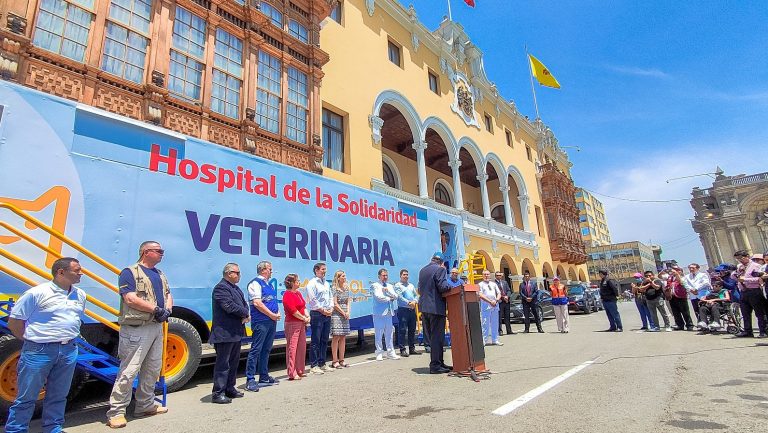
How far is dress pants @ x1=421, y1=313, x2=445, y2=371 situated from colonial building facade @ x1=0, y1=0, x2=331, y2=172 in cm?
641

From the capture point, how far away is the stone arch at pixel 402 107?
51.1 feet

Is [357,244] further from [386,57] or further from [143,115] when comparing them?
[386,57]

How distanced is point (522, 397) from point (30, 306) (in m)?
4.67

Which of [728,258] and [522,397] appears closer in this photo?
[522,397]

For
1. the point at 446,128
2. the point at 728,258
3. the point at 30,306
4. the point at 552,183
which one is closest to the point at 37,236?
the point at 30,306

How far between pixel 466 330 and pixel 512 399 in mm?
1574

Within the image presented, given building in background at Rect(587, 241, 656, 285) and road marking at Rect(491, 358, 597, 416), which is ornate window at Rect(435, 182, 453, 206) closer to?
road marking at Rect(491, 358, 597, 416)

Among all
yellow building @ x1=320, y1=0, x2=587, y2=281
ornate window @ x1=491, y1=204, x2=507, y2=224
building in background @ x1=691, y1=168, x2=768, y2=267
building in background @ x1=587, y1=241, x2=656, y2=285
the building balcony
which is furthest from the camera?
building in background @ x1=587, y1=241, x2=656, y2=285

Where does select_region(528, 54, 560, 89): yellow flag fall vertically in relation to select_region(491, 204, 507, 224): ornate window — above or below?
above

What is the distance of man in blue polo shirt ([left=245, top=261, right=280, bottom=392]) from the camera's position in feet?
17.5

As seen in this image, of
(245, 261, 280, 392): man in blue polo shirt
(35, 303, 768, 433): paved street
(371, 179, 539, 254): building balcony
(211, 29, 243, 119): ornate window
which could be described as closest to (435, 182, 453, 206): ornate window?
(371, 179, 539, 254): building balcony

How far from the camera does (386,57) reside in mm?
16531

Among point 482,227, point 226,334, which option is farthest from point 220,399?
point 482,227

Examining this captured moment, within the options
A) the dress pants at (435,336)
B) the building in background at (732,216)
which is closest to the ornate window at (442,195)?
the dress pants at (435,336)
